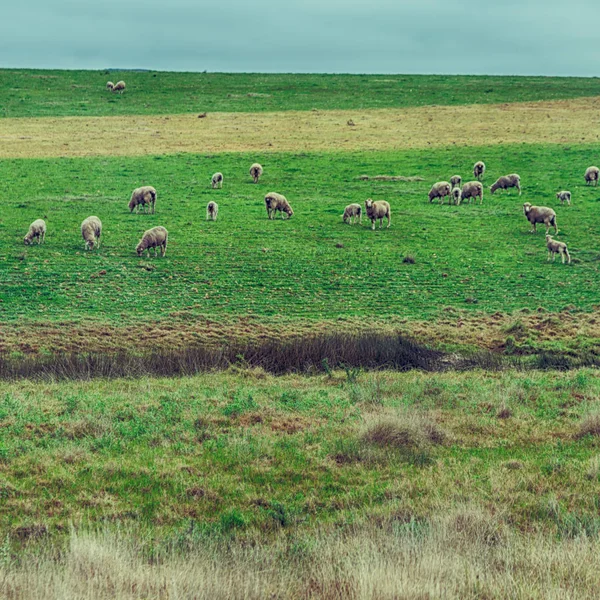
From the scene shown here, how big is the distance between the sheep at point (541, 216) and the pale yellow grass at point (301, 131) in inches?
841

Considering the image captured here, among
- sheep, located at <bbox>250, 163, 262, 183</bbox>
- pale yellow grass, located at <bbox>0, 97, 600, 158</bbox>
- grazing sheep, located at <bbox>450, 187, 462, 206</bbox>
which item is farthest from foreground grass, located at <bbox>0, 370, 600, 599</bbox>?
pale yellow grass, located at <bbox>0, 97, 600, 158</bbox>

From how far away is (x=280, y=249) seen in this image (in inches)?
1235

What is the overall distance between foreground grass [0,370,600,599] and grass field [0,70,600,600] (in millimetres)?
45

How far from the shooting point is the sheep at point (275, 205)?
36.4m

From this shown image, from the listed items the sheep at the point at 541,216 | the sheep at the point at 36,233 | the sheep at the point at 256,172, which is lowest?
the sheep at the point at 36,233

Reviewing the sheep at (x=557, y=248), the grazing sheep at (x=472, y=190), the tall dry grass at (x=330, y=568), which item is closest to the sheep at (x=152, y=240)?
the sheep at (x=557, y=248)

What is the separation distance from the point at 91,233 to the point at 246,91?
5336 centimetres

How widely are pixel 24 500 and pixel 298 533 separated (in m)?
3.89

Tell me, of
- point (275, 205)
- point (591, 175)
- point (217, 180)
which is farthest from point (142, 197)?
point (591, 175)

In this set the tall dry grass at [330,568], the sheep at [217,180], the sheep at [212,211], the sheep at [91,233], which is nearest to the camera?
the tall dry grass at [330,568]

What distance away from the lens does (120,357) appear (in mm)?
20734

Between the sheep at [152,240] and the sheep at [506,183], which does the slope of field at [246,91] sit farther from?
the sheep at [152,240]

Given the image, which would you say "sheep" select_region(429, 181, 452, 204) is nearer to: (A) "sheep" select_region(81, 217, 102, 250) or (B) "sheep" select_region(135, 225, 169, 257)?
(B) "sheep" select_region(135, 225, 169, 257)

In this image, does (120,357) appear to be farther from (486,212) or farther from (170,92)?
(170,92)
